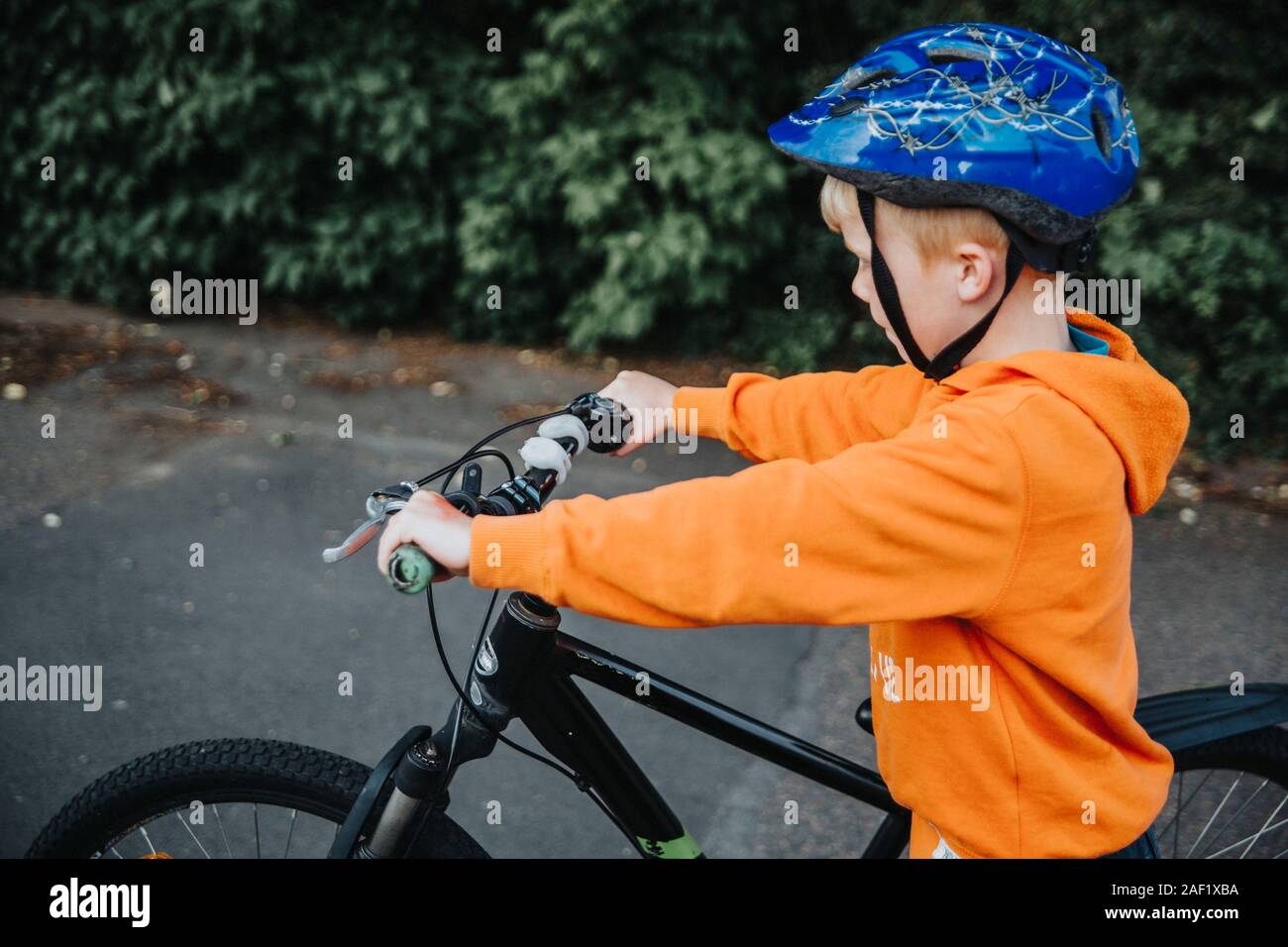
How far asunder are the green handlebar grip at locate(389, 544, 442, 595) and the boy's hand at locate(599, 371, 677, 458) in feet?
2.00

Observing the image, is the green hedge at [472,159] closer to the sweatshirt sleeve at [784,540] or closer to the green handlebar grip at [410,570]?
the sweatshirt sleeve at [784,540]

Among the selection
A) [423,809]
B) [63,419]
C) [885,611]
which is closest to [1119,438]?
[885,611]

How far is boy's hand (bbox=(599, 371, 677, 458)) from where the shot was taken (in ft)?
6.54

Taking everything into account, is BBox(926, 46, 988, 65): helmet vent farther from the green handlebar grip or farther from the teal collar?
the green handlebar grip

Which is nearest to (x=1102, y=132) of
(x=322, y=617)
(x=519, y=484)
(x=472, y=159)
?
(x=519, y=484)

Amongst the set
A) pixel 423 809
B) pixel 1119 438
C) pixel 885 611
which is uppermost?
pixel 1119 438

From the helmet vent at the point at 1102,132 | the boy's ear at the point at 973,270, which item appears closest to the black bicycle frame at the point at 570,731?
the boy's ear at the point at 973,270

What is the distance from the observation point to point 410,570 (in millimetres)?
1405

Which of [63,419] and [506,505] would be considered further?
[63,419]

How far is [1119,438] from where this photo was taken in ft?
5.13

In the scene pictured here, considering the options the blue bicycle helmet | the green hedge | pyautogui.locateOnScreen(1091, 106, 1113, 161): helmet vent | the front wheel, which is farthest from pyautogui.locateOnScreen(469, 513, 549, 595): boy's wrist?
the green hedge

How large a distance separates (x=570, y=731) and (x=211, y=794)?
0.61 m

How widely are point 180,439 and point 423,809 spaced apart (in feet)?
13.2
